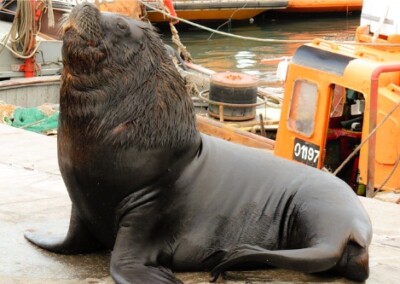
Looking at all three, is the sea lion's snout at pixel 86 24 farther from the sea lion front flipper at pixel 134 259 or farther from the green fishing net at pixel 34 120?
the green fishing net at pixel 34 120

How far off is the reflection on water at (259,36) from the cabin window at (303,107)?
1172 centimetres

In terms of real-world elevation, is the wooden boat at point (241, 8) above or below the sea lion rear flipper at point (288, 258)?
below

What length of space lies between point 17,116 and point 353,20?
70.4ft

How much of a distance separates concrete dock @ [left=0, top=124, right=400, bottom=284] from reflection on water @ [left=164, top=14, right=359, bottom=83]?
1554cm

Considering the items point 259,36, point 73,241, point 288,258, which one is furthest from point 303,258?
point 259,36

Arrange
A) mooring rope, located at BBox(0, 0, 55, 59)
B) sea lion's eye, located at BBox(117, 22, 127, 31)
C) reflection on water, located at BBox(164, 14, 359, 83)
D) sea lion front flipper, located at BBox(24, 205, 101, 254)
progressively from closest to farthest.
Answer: sea lion's eye, located at BBox(117, 22, 127, 31) < sea lion front flipper, located at BBox(24, 205, 101, 254) < mooring rope, located at BBox(0, 0, 55, 59) < reflection on water, located at BBox(164, 14, 359, 83)

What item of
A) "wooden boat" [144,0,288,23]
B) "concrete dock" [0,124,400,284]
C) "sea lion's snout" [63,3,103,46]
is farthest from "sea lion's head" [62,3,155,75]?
"wooden boat" [144,0,288,23]

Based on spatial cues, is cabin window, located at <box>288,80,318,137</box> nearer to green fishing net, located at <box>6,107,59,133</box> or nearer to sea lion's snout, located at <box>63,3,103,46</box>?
green fishing net, located at <box>6,107,59,133</box>

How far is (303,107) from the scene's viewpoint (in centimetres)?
949

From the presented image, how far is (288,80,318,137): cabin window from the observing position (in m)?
9.35

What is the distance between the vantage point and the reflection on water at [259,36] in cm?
2469

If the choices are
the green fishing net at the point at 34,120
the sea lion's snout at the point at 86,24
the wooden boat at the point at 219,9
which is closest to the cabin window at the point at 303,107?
the green fishing net at the point at 34,120

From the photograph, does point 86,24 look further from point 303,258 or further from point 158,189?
point 303,258

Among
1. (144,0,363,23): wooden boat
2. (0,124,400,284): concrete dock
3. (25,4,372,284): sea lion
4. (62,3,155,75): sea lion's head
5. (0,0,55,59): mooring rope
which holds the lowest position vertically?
(144,0,363,23): wooden boat
